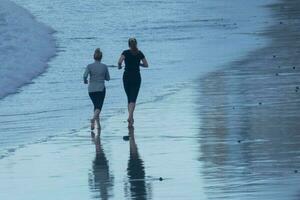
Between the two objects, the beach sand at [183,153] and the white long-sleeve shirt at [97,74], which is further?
the white long-sleeve shirt at [97,74]

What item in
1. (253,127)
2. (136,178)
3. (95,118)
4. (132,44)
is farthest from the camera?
(95,118)

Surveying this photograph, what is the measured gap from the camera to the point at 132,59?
21.1 meters

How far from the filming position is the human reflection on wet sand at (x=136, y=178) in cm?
1391

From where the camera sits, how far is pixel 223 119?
21.0m

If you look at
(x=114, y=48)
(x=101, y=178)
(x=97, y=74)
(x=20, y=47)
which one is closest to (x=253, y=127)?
(x=97, y=74)

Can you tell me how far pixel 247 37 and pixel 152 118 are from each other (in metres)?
20.0

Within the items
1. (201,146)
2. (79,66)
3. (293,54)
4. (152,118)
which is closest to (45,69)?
(79,66)

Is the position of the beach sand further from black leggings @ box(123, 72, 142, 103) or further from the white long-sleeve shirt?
the white long-sleeve shirt

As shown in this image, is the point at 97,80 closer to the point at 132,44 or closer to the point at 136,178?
the point at 132,44

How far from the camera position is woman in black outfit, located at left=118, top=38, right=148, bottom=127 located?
21.0 metres

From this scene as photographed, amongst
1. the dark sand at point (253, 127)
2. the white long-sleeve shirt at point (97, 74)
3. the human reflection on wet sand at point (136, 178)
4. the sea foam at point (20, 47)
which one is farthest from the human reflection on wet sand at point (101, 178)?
the sea foam at point (20, 47)

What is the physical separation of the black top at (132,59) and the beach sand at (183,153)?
0.96 metres

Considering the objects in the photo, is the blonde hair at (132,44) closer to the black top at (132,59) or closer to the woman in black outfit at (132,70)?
the woman in black outfit at (132,70)

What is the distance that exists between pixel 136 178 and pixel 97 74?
6117 millimetres
